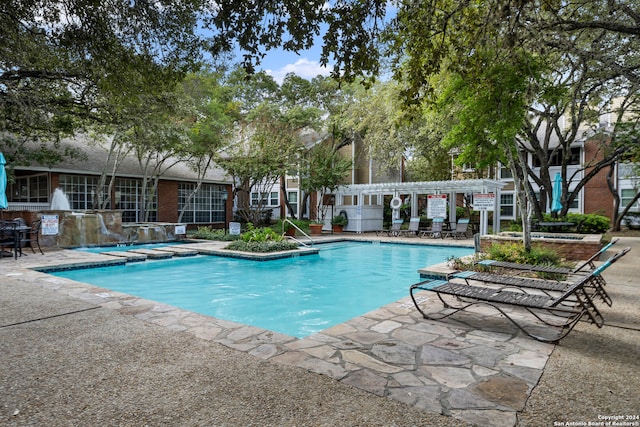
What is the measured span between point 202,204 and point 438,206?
12605mm

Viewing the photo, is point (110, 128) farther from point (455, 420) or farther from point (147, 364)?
point (455, 420)

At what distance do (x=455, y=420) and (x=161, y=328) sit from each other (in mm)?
3163

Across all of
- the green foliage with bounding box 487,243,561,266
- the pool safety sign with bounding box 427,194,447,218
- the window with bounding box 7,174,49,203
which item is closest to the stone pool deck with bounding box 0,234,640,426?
the green foliage with bounding box 487,243,561,266

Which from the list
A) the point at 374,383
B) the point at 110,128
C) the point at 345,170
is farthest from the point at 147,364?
the point at 345,170

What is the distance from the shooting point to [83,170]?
15.5 m

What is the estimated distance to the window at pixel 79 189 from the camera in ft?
51.6

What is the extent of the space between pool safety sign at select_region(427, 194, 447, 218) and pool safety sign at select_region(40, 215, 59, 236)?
14660 mm

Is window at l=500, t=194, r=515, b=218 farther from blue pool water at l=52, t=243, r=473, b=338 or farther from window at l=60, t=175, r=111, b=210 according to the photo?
window at l=60, t=175, r=111, b=210

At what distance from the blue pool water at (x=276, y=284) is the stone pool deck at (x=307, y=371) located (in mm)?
1901

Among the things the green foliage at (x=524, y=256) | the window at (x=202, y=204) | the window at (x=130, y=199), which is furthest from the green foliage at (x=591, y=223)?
the window at (x=130, y=199)

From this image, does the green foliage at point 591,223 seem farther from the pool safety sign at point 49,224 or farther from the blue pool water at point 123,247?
the pool safety sign at point 49,224

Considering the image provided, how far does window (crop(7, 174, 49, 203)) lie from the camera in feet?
51.1

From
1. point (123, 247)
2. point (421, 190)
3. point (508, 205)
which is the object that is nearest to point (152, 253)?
point (123, 247)

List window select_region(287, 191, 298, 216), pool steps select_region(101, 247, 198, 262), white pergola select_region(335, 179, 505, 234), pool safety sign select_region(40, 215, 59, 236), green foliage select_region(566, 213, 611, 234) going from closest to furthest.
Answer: pool steps select_region(101, 247, 198, 262)
pool safety sign select_region(40, 215, 59, 236)
green foliage select_region(566, 213, 611, 234)
white pergola select_region(335, 179, 505, 234)
window select_region(287, 191, 298, 216)
